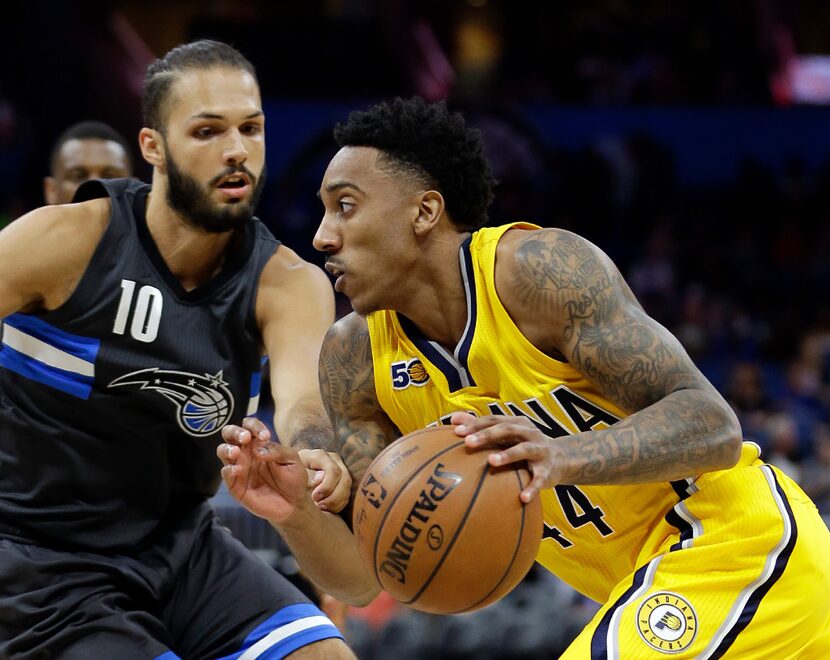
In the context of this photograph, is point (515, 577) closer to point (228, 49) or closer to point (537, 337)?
point (537, 337)

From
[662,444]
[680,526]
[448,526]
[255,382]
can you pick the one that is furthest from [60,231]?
[680,526]

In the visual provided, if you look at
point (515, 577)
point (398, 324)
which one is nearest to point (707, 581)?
point (515, 577)

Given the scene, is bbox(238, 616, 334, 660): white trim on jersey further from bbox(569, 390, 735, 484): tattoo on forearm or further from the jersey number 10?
bbox(569, 390, 735, 484): tattoo on forearm

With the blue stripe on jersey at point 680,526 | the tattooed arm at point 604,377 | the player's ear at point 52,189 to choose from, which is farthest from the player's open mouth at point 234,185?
the player's ear at point 52,189

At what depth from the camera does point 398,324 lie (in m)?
3.47

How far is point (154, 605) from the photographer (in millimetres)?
3539

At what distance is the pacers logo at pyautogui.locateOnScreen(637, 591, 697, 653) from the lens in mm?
3025

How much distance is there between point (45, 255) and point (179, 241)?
414 millimetres

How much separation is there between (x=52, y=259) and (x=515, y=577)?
1.57 m

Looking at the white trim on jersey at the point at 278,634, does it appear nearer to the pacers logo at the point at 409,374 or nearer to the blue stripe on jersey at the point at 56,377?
the pacers logo at the point at 409,374

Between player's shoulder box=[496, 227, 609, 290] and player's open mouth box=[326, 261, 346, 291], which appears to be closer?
player's shoulder box=[496, 227, 609, 290]

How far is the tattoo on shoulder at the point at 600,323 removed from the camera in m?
2.96

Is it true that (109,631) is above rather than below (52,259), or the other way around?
below

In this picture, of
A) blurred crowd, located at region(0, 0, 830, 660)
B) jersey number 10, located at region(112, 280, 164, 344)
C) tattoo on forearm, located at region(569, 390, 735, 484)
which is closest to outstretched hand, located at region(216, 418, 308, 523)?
jersey number 10, located at region(112, 280, 164, 344)
